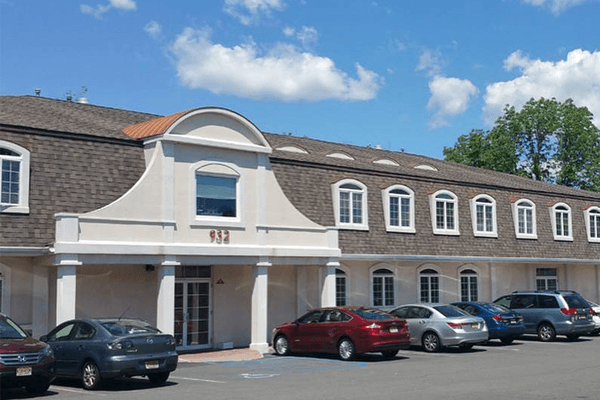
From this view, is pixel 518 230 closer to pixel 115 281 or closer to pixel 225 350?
pixel 225 350

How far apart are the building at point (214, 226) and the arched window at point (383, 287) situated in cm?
6

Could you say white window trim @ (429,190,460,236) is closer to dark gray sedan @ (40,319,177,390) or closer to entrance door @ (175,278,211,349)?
entrance door @ (175,278,211,349)

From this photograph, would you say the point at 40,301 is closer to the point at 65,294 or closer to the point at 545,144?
the point at 65,294

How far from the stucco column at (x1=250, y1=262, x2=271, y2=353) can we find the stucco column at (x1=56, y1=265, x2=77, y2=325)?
18.6ft

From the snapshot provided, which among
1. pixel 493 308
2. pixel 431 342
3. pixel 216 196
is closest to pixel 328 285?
pixel 431 342

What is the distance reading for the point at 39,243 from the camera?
1834cm

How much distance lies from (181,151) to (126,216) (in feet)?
7.99

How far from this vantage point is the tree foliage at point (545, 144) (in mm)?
56000

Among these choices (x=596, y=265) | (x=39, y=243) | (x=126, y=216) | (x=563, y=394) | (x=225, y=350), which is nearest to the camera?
(x=563, y=394)

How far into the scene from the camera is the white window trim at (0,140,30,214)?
1827cm

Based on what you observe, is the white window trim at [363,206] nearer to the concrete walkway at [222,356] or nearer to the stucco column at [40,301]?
the concrete walkway at [222,356]

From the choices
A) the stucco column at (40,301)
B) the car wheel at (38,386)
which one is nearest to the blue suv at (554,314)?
the stucco column at (40,301)

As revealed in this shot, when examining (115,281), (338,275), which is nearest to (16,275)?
(115,281)

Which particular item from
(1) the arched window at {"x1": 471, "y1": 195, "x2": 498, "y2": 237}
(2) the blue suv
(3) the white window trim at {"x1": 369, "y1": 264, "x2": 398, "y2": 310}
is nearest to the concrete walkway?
(3) the white window trim at {"x1": 369, "y1": 264, "x2": 398, "y2": 310}
